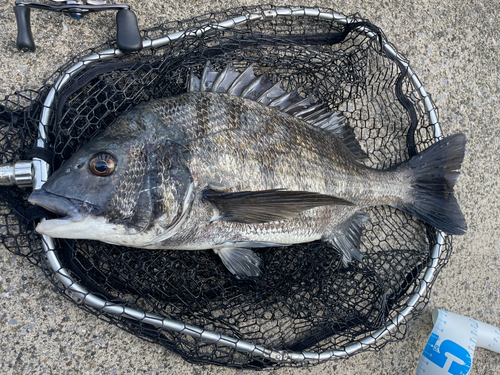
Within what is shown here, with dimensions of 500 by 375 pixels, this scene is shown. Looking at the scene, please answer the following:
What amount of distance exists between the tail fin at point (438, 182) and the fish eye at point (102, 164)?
1.43 metres

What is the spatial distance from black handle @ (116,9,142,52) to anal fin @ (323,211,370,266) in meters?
1.24

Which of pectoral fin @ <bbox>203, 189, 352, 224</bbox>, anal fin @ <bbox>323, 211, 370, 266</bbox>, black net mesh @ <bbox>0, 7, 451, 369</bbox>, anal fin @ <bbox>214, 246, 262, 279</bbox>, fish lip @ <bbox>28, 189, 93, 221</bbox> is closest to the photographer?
fish lip @ <bbox>28, 189, 93, 221</bbox>

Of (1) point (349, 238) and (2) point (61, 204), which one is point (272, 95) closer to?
(1) point (349, 238)

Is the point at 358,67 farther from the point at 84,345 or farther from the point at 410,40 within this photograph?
the point at 84,345

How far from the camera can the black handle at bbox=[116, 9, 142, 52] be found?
1452 millimetres

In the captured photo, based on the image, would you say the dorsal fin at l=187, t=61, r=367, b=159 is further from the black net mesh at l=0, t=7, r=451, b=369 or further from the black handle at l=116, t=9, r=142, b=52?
the black handle at l=116, t=9, r=142, b=52

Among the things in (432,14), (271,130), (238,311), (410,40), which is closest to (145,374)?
(238,311)

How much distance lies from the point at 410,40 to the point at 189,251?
6.20 feet

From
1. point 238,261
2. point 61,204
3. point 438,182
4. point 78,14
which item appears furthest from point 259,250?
point 78,14

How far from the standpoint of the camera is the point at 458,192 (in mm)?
2262

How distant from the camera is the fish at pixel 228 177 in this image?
1160mm

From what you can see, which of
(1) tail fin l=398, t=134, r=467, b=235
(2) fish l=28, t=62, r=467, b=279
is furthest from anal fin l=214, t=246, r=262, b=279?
(1) tail fin l=398, t=134, r=467, b=235

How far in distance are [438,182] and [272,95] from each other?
1000 mm

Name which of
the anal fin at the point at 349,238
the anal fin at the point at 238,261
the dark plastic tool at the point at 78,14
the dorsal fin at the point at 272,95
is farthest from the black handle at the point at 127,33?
the anal fin at the point at 349,238
